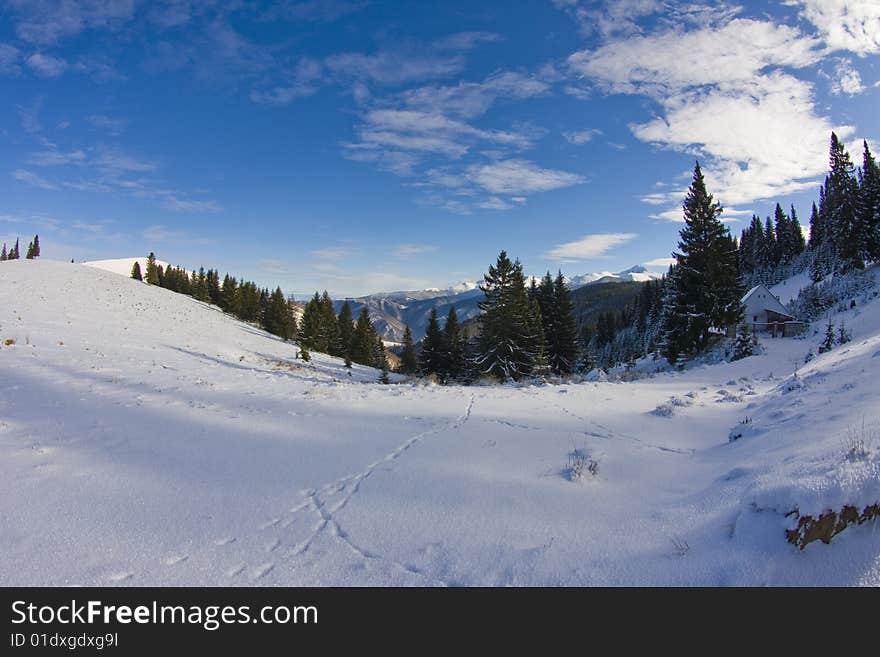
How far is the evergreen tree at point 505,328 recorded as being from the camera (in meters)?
29.8

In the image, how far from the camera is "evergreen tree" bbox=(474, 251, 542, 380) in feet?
97.8

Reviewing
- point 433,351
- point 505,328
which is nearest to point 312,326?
point 433,351

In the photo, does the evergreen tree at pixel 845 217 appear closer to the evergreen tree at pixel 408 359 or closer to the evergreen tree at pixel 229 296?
the evergreen tree at pixel 408 359

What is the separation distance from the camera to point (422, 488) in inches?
174

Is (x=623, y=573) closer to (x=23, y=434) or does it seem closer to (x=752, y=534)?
(x=752, y=534)

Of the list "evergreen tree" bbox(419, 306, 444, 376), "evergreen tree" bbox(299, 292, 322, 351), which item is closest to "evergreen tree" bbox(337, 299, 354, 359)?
"evergreen tree" bbox(299, 292, 322, 351)

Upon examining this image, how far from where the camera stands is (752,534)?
2766 millimetres

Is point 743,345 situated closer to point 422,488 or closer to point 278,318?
point 422,488

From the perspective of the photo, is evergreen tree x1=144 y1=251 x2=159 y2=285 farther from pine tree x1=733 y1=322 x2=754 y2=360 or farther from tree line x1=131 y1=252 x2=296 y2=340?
pine tree x1=733 y1=322 x2=754 y2=360

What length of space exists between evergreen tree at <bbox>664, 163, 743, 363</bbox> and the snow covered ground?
20.0 meters

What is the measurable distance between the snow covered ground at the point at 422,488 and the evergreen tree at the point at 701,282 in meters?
20.0
